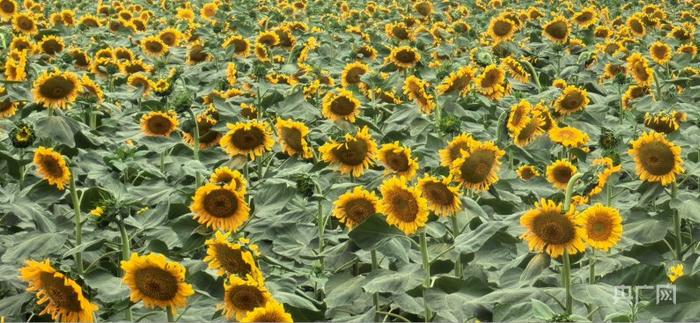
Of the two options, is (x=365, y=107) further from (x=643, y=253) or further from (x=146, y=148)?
(x=643, y=253)

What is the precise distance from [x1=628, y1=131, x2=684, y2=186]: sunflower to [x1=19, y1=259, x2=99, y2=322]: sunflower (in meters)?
1.82

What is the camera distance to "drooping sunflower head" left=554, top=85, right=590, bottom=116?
4.60 meters

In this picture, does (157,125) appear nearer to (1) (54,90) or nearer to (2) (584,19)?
(1) (54,90)

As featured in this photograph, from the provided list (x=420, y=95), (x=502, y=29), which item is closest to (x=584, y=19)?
(x=502, y=29)

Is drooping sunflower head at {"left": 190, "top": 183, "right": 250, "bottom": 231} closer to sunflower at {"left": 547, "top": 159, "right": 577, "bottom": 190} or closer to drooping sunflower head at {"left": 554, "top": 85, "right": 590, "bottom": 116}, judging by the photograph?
sunflower at {"left": 547, "top": 159, "right": 577, "bottom": 190}

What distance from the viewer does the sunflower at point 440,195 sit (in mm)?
2789

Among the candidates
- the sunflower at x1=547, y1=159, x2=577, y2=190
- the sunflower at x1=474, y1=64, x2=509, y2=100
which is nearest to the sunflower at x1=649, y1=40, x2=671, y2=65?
the sunflower at x1=474, y1=64, x2=509, y2=100

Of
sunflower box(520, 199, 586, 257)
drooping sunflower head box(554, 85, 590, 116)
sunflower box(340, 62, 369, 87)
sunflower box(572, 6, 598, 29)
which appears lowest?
sunflower box(572, 6, 598, 29)

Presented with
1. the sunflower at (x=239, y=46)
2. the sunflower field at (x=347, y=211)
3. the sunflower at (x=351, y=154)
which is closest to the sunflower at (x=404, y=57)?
the sunflower field at (x=347, y=211)

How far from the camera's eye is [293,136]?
3750mm

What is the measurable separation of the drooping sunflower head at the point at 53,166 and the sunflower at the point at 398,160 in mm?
1144

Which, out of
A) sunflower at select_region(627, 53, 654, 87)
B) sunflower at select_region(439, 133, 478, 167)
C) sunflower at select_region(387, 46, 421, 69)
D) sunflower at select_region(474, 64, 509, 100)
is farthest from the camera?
sunflower at select_region(387, 46, 421, 69)

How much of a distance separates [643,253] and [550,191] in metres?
0.75

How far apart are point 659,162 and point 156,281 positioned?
1678mm
